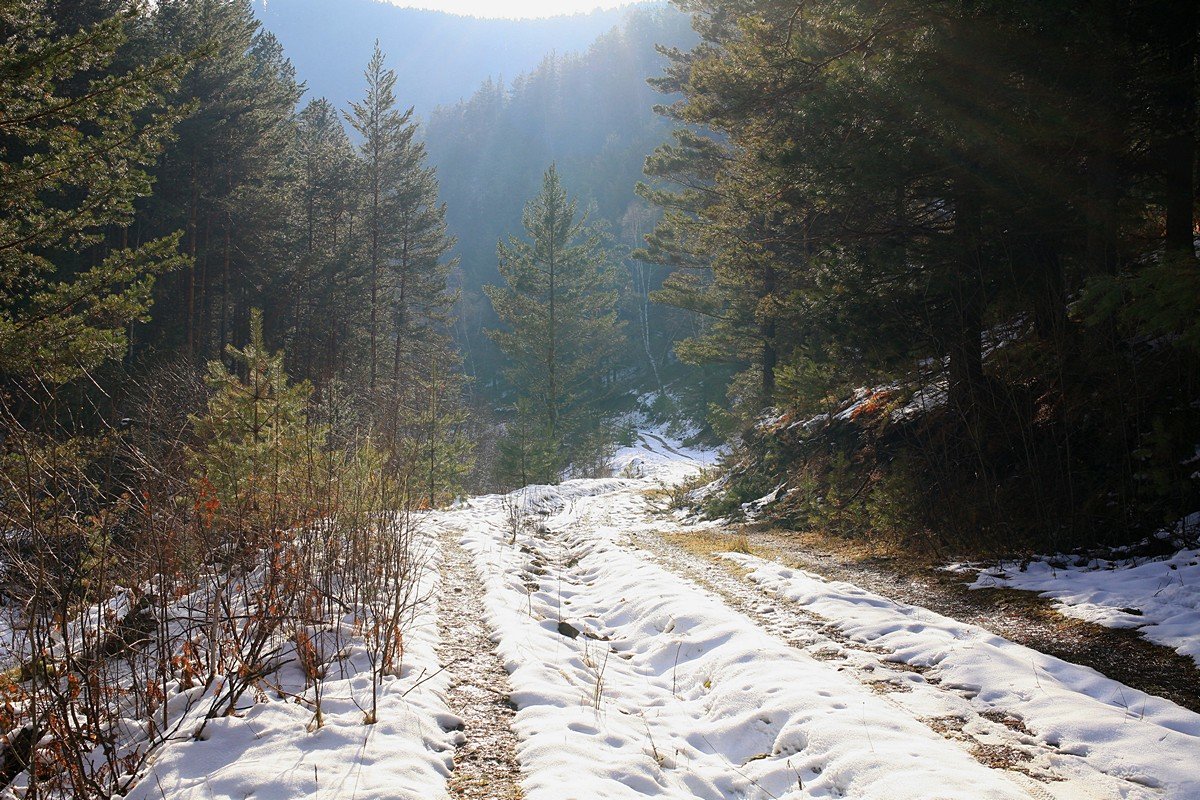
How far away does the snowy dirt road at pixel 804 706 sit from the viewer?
9.59ft

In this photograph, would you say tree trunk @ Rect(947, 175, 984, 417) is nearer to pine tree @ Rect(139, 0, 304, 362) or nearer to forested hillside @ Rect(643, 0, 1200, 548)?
forested hillside @ Rect(643, 0, 1200, 548)

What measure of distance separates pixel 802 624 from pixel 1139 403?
3566 mm

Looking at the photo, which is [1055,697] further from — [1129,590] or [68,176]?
[68,176]

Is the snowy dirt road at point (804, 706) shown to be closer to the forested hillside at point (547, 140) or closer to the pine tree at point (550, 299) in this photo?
the pine tree at point (550, 299)

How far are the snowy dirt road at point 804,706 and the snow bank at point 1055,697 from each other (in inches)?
0.4

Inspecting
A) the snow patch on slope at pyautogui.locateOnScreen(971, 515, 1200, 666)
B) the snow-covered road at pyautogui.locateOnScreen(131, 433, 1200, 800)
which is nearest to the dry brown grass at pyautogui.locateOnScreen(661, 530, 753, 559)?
the snow-covered road at pyautogui.locateOnScreen(131, 433, 1200, 800)

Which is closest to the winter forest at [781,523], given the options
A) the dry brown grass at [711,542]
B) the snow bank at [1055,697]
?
the snow bank at [1055,697]

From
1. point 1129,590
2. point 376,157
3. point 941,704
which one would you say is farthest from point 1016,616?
point 376,157

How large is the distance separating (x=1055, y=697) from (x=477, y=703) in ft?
10.8

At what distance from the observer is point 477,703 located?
409 centimetres

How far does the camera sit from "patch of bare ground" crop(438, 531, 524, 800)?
3107 millimetres

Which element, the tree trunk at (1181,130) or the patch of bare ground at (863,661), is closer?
the patch of bare ground at (863,661)

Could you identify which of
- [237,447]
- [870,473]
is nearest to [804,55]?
[870,473]

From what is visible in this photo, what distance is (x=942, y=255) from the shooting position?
7.32 m
